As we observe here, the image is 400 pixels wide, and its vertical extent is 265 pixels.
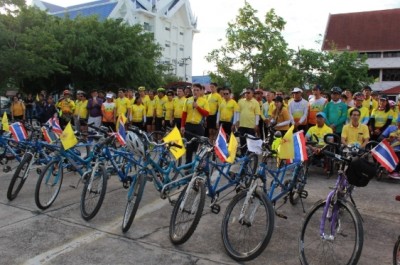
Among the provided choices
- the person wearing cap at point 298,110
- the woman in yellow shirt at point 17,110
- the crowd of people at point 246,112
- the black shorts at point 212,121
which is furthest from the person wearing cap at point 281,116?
the woman in yellow shirt at point 17,110

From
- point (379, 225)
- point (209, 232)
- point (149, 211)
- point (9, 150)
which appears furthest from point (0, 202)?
point (379, 225)

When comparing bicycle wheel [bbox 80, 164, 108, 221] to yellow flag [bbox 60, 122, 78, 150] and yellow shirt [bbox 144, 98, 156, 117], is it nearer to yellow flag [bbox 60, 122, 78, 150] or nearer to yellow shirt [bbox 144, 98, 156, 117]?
yellow flag [bbox 60, 122, 78, 150]

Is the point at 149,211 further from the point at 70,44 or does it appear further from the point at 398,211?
the point at 70,44

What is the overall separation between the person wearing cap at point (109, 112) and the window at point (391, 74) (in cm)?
4550

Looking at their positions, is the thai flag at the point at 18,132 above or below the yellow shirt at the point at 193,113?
below

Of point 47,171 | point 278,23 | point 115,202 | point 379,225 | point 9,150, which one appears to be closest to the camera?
point 379,225

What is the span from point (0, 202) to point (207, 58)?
18.9 meters

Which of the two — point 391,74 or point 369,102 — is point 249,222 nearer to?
point 369,102

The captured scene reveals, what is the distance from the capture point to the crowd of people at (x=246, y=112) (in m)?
7.79

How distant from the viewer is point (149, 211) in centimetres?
568

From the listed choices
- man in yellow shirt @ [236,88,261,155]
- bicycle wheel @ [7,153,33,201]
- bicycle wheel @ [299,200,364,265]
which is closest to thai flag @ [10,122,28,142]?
bicycle wheel @ [7,153,33,201]

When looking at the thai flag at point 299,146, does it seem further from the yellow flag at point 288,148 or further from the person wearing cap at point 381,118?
the person wearing cap at point 381,118

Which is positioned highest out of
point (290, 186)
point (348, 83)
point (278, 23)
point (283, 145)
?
point (278, 23)

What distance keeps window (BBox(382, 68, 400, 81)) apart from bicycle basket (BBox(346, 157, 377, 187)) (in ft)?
164
